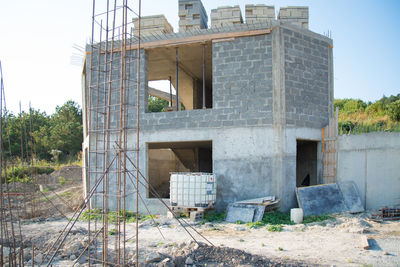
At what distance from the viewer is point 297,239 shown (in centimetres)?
848

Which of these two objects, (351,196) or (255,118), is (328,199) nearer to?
(351,196)

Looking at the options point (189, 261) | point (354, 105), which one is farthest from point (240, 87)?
point (354, 105)

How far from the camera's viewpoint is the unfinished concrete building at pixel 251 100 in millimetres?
11305

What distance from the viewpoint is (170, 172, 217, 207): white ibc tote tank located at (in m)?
10.7

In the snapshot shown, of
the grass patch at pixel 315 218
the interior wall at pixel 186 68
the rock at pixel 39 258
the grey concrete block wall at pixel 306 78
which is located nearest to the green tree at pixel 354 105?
the interior wall at pixel 186 68

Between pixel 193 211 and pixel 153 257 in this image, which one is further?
pixel 193 211

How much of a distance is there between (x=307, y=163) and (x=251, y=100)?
490 cm

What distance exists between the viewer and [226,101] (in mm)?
11703

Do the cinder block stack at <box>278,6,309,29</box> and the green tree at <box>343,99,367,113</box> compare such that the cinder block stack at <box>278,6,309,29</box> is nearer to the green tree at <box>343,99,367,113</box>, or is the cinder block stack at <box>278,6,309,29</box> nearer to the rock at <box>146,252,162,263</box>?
the rock at <box>146,252,162,263</box>

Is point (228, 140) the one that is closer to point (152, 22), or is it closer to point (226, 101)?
point (226, 101)

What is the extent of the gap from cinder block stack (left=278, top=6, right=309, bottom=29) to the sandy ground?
668 cm

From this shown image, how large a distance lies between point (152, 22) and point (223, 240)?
8.26m

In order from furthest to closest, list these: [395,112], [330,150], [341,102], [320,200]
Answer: [341,102], [395,112], [330,150], [320,200]

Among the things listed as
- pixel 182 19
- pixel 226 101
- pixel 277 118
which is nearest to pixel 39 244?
pixel 226 101
